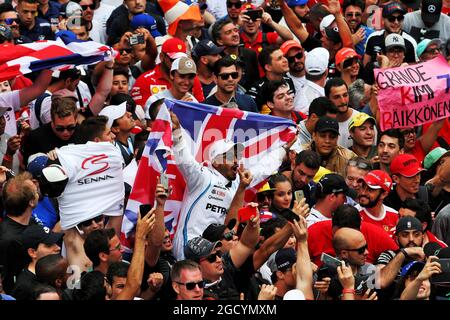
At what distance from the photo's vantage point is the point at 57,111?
1434cm

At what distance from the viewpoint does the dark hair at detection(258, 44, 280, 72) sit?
17.2 m

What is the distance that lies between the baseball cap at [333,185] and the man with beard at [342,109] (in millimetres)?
2013

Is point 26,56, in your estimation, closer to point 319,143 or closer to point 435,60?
point 319,143

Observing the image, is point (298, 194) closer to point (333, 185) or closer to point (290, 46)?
point (333, 185)

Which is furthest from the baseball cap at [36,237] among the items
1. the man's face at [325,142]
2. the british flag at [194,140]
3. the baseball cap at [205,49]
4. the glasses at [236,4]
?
the glasses at [236,4]

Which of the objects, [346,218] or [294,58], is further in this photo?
[294,58]

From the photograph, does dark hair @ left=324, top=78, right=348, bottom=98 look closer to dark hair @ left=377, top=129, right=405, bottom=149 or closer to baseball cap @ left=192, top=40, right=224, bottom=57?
dark hair @ left=377, top=129, right=405, bottom=149

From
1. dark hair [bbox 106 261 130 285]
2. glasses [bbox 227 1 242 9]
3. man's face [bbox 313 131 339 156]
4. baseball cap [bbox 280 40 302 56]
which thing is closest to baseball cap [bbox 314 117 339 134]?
man's face [bbox 313 131 339 156]

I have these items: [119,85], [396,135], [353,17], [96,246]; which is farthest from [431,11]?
[96,246]

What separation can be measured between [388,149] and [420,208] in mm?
1561

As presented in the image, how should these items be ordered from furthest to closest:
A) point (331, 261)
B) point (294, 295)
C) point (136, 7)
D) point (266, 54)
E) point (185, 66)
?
point (136, 7) → point (266, 54) → point (185, 66) → point (331, 261) → point (294, 295)

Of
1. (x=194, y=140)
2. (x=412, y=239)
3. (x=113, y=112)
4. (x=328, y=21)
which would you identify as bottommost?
(x=328, y=21)

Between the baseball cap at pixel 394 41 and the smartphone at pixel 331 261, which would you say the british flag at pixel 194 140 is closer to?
the smartphone at pixel 331 261

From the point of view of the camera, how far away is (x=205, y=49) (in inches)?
655
